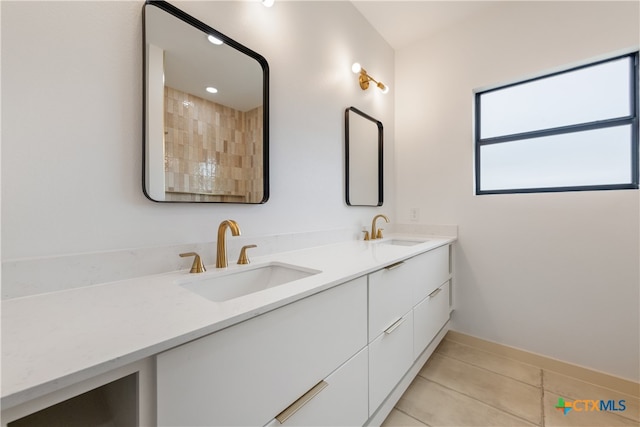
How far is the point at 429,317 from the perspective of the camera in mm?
1682

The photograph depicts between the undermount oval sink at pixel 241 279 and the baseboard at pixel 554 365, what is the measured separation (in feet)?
5.74

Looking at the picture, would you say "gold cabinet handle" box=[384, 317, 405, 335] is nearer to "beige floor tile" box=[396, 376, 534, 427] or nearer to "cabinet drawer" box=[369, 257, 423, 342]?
"cabinet drawer" box=[369, 257, 423, 342]

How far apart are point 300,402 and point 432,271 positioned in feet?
4.09

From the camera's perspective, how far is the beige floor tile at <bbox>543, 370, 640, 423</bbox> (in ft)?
4.68

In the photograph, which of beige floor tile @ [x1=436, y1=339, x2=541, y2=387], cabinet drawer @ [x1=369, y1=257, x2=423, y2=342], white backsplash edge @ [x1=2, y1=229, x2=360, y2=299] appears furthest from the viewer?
beige floor tile @ [x1=436, y1=339, x2=541, y2=387]

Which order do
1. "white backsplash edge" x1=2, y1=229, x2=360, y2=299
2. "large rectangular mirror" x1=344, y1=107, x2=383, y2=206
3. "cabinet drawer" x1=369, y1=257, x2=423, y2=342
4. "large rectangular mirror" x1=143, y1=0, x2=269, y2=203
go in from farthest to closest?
"large rectangular mirror" x1=344, y1=107, x2=383, y2=206 < "cabinet drawer" x1=369, y1=257, x2=423, y2=342 < "large rectangular mirror" x1=143, y1=0, x2=269, y2=203 < "white backsplash edge" x1=2, y1=229, x2=360, y2=299

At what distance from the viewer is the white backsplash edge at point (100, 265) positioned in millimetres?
719

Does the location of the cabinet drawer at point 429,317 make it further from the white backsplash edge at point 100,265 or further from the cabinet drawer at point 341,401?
the white backsplash edge at point 100,265

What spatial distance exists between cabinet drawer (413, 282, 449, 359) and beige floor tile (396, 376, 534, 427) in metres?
0.23

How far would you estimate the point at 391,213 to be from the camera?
2.45 meters

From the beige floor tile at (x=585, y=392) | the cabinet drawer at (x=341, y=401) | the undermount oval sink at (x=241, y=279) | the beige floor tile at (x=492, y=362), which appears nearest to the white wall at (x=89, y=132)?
the undermount oval sink at (x=241, y=279)

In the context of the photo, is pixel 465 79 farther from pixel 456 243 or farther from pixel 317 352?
pixel 317 352

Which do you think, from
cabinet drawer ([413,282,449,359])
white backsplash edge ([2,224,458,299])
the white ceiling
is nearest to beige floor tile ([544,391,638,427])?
cabinet drawer ([413,282,449,359])

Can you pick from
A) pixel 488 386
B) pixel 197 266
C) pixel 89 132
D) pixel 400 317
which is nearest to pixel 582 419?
pixel 488 386
